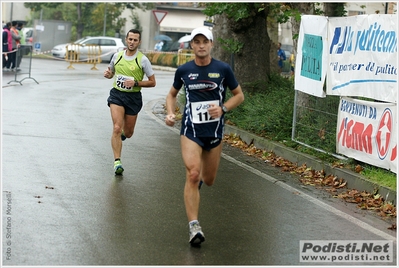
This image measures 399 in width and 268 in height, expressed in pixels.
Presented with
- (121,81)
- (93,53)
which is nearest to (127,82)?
(121,81)

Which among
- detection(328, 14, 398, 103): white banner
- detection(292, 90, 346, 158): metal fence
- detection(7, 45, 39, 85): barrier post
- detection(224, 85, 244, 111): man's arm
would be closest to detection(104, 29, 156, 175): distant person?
detection(328, 14, 398, 103): white banner

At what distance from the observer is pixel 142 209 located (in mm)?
9023

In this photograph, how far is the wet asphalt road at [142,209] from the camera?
7227 millimetres

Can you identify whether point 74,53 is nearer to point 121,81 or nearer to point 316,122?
point 316,122

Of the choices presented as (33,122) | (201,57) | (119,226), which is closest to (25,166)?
(119,226)

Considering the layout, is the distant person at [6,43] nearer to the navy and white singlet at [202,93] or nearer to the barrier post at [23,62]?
the barrier post at [23,62]

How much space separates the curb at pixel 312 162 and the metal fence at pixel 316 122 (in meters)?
0.30

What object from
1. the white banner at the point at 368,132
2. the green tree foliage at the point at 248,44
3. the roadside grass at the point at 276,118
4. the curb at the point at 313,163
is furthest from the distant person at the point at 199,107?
the green tree foliage at the point at 248,44

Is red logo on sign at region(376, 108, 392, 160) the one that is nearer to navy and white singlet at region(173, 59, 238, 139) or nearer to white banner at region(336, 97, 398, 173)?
white banner at region(336, 97, 398, 173)

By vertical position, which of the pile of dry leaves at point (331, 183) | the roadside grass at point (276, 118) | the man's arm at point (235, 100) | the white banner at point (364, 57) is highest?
the white banner at point (364, 57)

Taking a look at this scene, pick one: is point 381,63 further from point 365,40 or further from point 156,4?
point 156,4

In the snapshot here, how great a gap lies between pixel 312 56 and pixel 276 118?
2240 millimetres

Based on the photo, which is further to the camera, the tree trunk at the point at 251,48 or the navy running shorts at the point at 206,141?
the tree trunk at the point at 251,48

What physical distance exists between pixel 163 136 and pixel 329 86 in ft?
13.7
